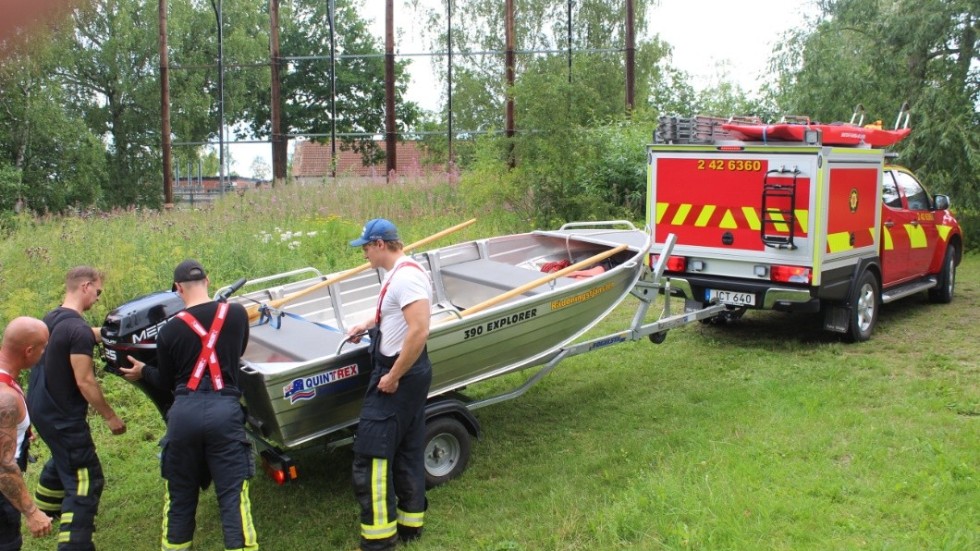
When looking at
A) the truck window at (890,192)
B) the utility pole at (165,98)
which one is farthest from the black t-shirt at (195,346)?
the utility pole at (165,98)

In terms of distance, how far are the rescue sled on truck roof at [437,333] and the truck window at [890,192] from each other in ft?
9.00

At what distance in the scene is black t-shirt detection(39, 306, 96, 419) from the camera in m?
4.56

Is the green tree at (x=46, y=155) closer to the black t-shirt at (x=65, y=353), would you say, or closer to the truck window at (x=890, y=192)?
the black t-shirt at (x=65, y=353)

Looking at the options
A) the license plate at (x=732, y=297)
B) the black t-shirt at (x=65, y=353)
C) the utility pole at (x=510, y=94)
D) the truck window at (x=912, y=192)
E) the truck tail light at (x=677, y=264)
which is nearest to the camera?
the black t-shirt at (x=65, y=353)

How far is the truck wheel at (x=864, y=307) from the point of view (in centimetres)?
830

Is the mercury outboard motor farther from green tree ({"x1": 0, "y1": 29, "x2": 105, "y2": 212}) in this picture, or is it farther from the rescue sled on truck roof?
green tree ({"x1": 0, "y1": 29, "x2": 105, "y2": 212})

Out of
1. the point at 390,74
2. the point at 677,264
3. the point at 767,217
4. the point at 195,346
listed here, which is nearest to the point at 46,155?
the point at 390,74

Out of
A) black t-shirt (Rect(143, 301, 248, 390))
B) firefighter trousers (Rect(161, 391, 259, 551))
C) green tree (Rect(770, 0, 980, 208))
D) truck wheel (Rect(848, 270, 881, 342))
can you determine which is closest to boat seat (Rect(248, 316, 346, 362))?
black t-shirt (Rect(143, 301, 248, 390))

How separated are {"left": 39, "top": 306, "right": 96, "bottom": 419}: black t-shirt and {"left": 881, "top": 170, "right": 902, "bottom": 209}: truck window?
7.98 m

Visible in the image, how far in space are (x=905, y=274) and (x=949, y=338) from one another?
1136mm

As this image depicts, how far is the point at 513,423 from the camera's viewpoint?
658cm

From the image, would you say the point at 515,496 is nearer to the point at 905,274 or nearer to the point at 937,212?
the point at 905,274

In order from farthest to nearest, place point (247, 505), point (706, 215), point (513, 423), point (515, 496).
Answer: point (706, 215) → point (513, 423) → point (515, 496) → point (247, 505)

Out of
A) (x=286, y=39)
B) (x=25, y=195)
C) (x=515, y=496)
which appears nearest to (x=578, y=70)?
(x=515, y=496)
